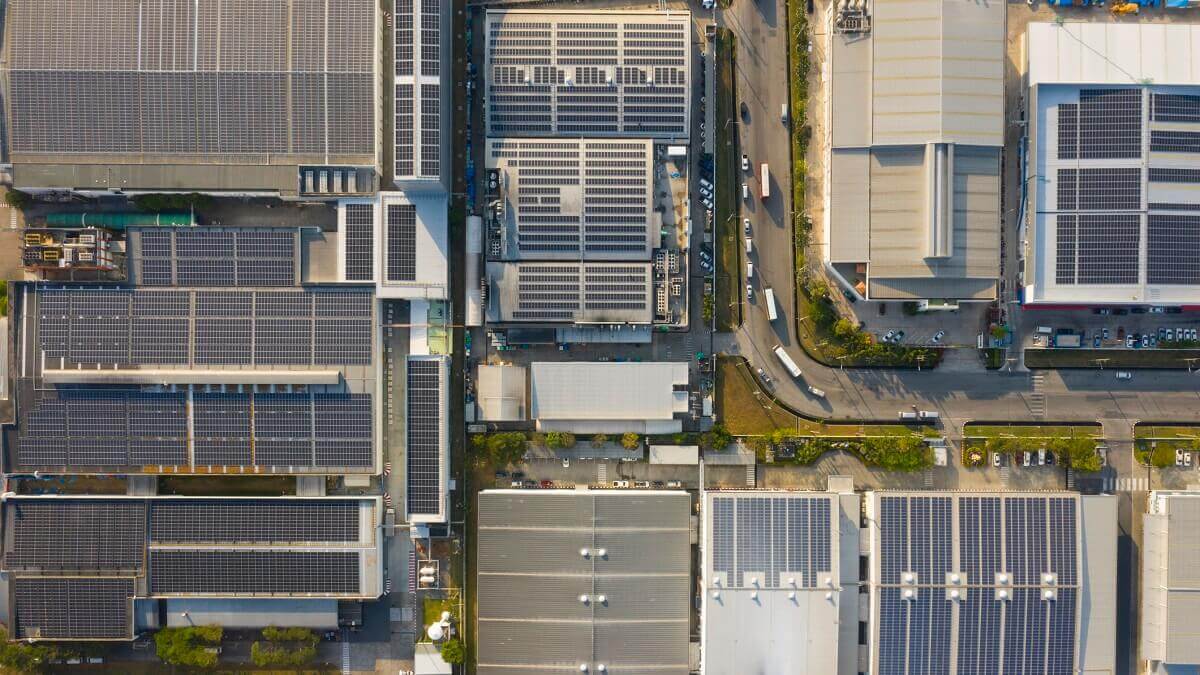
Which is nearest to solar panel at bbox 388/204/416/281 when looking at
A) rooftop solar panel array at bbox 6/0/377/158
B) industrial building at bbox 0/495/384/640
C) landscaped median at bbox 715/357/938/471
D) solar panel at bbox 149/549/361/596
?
rooftop solar panel array at bbox 6/0/377/158

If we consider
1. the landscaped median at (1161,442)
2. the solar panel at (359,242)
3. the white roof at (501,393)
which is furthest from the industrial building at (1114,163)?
the solar panel at (359,242)

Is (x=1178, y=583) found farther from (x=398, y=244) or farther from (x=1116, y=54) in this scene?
(x=398, y=244)

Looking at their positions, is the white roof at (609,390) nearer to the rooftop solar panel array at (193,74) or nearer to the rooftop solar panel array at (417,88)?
the rooftop solar panel array at (417,88)

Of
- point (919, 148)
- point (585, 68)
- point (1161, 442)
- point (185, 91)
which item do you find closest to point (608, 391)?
point (585, 68)

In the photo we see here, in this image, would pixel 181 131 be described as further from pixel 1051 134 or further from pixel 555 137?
pixel 1051 134

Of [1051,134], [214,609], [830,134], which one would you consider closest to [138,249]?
[214,609]
